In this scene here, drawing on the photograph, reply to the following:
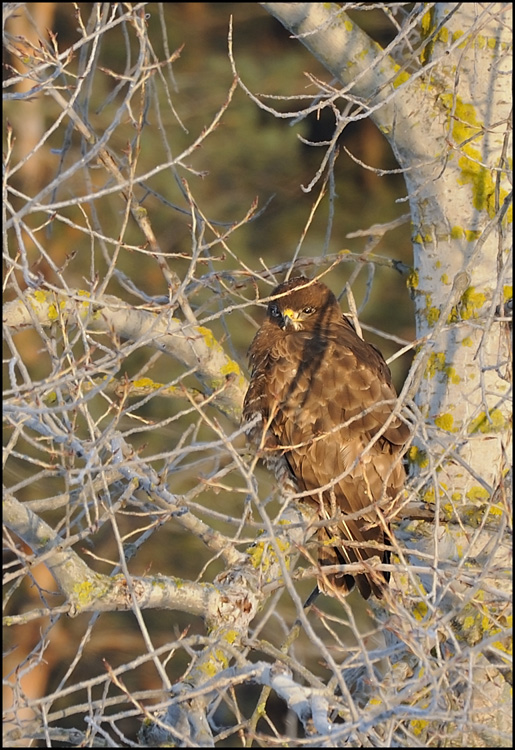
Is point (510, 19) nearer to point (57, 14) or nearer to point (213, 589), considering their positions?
point (213, 589)

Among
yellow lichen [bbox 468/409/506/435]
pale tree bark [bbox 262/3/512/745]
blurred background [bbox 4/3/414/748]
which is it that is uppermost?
pale tree bark [bbox 262/3/512/745]

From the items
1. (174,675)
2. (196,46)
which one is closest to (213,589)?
(174,675)

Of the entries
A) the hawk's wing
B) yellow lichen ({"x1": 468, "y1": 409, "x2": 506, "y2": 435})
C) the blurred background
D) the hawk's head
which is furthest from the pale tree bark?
the blurred background

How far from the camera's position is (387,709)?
7.29 feet

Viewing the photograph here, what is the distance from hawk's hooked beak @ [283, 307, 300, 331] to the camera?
4.70 metres

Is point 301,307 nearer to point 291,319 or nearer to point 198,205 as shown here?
point 291,319

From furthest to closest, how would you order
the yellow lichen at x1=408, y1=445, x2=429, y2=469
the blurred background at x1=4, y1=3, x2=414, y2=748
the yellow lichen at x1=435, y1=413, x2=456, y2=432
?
the blurred background at x1=4, y1=3, x2=414, y2=748
the yellow lichen at x1=408, y1=445, x2=429, y2=469
the yellow lichen at x1=435, y1=413, x2=456, y2=432

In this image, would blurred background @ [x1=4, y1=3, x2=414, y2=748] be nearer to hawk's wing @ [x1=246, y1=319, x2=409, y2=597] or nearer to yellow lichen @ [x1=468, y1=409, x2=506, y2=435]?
hawk's wing @ [x1=246, y1=319, x2=409, y2=597]

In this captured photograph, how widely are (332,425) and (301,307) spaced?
85 centimetres

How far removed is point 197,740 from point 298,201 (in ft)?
28.3

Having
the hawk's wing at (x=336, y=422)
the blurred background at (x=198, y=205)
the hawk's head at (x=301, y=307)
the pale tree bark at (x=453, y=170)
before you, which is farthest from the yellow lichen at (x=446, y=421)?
the blurred background at (x=198, y=205)

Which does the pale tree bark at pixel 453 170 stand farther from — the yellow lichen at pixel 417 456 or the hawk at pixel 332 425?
the hawk at pixel 332 425

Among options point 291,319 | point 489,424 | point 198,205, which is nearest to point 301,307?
point 291,319

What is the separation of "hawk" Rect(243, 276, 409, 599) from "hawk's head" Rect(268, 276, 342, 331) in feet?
0.54
